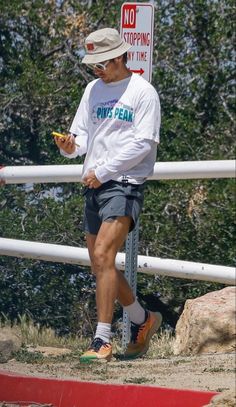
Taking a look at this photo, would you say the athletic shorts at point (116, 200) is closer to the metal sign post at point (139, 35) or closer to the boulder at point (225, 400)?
the metal sign post at point (139, 35)

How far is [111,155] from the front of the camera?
6.88 meters

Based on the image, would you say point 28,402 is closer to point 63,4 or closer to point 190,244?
point 190,244

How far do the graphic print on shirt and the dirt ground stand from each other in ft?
4.22

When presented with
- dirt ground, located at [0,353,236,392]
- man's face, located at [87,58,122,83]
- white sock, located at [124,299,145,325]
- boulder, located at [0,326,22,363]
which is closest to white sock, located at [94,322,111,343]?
dirt ground, located at [0,353,236,392]

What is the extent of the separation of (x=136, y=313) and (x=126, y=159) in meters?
1.04

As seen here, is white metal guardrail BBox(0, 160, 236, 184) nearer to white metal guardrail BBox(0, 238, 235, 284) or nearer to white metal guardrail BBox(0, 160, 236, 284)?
white metal guardrail BBox(0, 160, 236, 284)

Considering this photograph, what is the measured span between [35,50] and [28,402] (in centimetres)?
708

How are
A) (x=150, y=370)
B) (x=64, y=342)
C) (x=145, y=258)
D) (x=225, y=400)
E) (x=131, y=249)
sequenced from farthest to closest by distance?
1. (x=64, y=342)
2. (x=145, y=258)
3. (x=131, y=249)
4. (x=150, y=370)
5. (x=225, y=400)

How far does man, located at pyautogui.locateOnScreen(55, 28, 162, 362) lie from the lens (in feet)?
22.4

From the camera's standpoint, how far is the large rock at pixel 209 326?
7.63m

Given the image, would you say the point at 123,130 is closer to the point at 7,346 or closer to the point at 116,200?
the point at 116,200

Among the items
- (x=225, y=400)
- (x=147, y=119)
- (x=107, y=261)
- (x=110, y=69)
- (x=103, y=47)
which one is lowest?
(x=225, y=400)

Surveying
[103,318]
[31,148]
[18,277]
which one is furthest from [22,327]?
[31,148]

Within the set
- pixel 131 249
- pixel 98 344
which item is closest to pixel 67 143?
pixel 131 249
